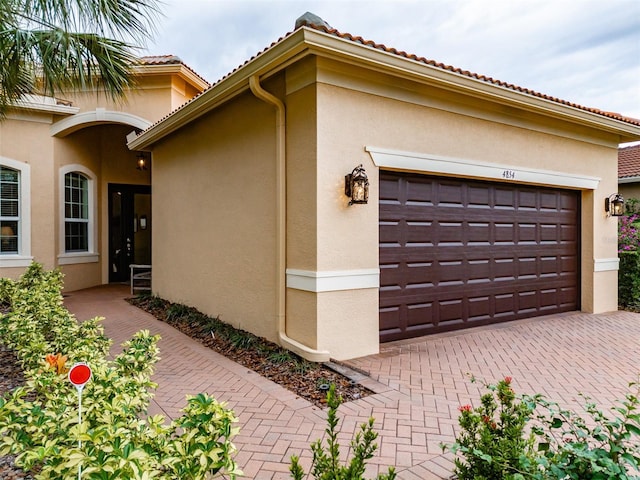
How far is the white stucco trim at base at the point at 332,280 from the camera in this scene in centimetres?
481

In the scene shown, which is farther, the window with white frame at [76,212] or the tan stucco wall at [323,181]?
the window with white frame at [76,212]

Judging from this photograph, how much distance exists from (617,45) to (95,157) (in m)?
13.6

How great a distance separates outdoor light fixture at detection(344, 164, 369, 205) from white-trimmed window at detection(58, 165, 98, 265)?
844cm

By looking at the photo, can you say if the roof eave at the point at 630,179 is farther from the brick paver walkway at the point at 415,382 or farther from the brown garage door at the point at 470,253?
the brick paver walkway at the point at 415,382

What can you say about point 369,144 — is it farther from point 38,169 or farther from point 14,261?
point 14,261

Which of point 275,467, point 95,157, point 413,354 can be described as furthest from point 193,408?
point 95,157

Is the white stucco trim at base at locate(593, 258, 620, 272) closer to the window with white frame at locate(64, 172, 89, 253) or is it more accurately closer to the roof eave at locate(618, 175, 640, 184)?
the roof eave at locate(618, 175, 640, 184)

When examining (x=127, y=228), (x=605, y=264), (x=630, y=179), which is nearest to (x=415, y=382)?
(x=605, y=264)

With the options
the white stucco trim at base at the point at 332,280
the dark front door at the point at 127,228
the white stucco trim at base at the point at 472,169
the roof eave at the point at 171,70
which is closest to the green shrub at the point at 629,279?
the white stucco trim at base at the point at 472,169

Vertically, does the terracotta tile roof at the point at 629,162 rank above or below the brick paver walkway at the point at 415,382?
above

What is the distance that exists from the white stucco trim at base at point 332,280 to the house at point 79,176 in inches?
226

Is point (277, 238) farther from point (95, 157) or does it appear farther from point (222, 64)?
point (222, 64)

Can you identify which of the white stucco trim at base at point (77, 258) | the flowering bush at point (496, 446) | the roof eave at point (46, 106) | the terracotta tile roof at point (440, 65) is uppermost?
the roof eave at point (46, 106)

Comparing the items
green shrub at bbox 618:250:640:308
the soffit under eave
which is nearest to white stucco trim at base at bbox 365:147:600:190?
the soffit under eave
